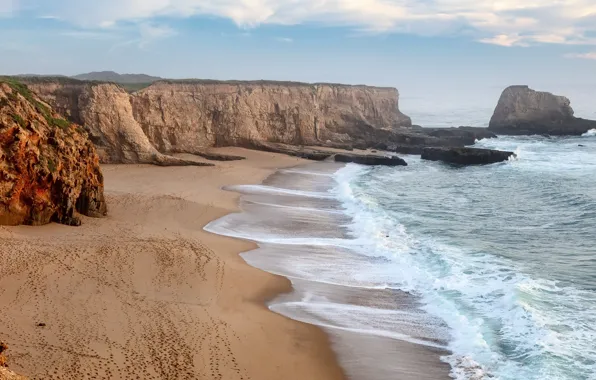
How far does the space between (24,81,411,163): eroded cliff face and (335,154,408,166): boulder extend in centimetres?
637

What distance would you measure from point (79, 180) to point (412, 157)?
1278 inches

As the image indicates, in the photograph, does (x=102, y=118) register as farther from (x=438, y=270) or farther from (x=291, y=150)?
(x=438, y=270)

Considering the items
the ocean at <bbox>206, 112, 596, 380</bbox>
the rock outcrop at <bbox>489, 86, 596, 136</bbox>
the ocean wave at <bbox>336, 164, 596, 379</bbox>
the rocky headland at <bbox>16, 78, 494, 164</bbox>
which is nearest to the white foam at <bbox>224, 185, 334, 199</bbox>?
the ocean at <bbox>206, 112, 596, 380</bbox>

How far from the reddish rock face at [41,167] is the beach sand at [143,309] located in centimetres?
64

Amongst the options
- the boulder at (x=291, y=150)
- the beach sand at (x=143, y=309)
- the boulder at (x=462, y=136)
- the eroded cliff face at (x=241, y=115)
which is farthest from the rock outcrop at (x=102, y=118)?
the boulder at (x=462, y=136)

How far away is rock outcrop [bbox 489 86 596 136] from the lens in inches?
2422

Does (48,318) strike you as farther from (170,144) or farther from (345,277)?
(170,144)

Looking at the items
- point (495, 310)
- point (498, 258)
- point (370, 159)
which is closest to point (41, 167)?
point (495, 310)

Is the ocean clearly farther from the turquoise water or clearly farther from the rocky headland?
the rocky headland

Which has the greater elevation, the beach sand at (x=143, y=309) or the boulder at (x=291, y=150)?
the boulder at (x=291, y=150)

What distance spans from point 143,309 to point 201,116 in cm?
2994

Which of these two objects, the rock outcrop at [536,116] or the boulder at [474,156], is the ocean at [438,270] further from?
the rock outcrop at [536,116]

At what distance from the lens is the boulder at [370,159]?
131 feet

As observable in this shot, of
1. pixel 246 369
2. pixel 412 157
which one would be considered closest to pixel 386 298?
pixel 246 369
